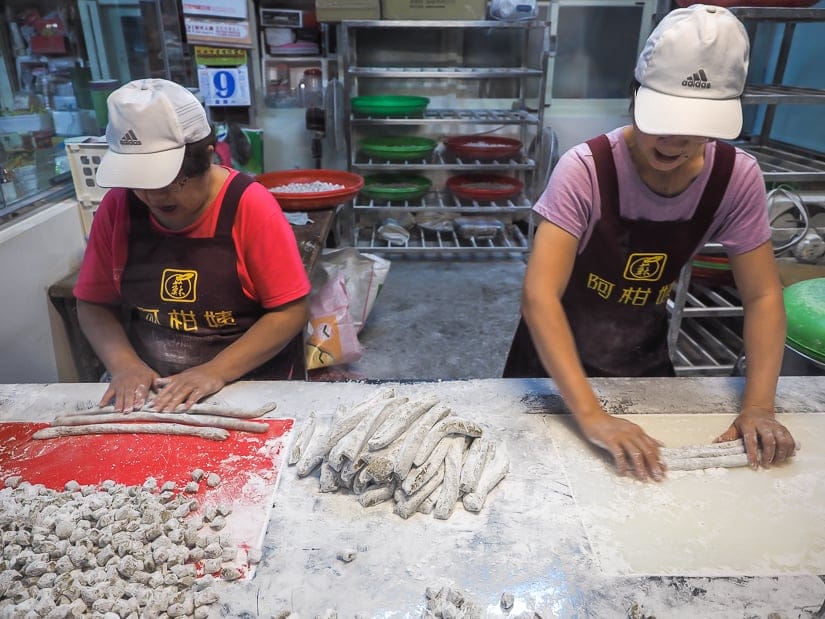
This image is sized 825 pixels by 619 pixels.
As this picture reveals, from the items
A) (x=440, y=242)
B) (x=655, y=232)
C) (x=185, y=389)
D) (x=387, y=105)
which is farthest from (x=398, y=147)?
(x=185, y=389)

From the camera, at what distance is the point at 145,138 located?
136 cm

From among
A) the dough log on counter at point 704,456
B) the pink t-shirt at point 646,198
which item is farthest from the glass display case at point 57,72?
the dough log on counter at point 704,456

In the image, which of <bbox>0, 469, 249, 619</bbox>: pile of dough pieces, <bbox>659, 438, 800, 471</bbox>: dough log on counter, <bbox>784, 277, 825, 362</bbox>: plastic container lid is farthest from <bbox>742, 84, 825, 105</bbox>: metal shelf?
<bbox>0, 469, 249, 619</bbox>: pile of dough pieces

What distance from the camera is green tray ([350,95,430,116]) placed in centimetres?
425

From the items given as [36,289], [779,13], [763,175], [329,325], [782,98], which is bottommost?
[329,325]

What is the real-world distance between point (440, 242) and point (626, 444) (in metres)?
3.80

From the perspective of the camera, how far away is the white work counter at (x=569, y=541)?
0.93 metres

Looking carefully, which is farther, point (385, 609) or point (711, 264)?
point (711, 264)

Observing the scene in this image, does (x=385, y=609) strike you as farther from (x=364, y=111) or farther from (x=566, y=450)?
(x=364, y=111)

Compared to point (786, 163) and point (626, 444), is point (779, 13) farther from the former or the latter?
point (626, 444)

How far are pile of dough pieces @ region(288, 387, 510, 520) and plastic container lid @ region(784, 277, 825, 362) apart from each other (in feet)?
4.22

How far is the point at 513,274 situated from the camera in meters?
4.57

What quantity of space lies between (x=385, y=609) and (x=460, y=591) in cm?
12

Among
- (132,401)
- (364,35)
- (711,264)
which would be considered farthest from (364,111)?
(132,401)
